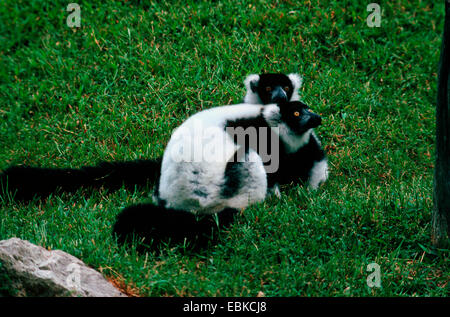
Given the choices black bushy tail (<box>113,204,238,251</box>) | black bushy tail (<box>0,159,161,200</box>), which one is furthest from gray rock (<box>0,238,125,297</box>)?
black bushy tail (<box>0,159,161,200</box>)

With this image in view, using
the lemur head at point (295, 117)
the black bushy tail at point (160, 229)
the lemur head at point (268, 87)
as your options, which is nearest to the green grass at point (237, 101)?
the black bushy tail at point (160, 229)

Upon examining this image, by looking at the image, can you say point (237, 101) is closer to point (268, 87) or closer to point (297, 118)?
point (268, 87)

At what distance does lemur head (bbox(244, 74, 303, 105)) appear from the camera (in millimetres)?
5352

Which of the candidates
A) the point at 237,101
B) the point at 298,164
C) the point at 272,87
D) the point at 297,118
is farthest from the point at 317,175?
the point at 237,101

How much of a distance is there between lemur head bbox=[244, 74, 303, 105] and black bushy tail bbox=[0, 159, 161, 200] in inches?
46.0

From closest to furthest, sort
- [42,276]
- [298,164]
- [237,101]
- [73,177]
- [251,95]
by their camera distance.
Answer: [42,276] → [298,164] → [73,177] → [251,95] → [237,101]

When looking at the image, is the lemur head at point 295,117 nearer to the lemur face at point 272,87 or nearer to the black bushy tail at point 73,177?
the lemur face at point 272,87

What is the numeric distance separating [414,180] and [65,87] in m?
4.49

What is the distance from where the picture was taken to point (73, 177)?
512cm

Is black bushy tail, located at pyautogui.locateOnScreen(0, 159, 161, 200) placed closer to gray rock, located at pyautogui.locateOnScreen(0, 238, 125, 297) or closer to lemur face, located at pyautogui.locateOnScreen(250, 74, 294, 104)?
lemur face, located at pyautogui.locateOnScreen(250, 74, 294, 104)

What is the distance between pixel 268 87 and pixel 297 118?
27.8 inches

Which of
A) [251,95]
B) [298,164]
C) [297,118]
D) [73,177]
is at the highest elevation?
[251,95]
